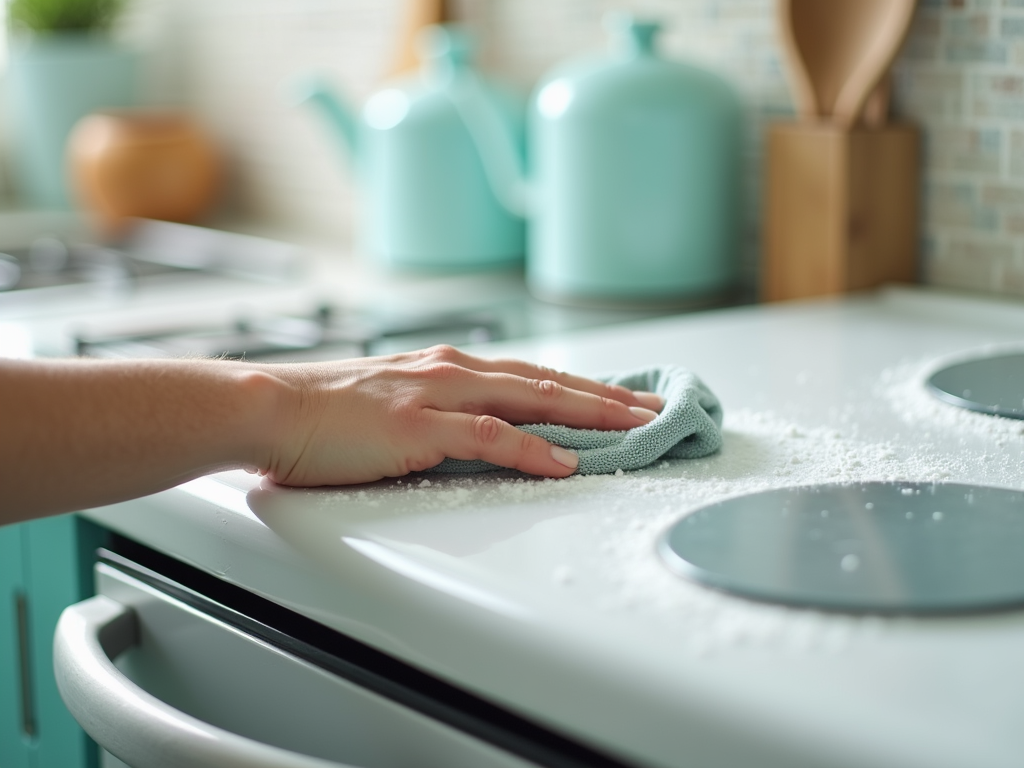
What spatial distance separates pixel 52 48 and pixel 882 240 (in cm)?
190

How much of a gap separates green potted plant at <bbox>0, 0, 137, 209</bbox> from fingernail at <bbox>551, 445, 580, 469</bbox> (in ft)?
7.08

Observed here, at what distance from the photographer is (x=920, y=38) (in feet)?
4.35

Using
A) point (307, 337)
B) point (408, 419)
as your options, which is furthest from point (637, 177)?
point (408, 419)

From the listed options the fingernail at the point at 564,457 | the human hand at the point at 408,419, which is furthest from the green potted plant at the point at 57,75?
the fingernail at the point at 564,457

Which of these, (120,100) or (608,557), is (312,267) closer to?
(120,100)

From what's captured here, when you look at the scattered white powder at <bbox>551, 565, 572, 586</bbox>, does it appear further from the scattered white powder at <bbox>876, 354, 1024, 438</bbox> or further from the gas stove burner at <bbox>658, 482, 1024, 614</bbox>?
the scattered white powder at <bbox>876, 354, 1024, 438</bbox>

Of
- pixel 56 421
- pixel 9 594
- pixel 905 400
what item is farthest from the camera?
pixel 9 594

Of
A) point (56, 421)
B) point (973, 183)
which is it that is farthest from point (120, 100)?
point (56, 421)

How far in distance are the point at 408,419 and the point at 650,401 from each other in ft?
0.61

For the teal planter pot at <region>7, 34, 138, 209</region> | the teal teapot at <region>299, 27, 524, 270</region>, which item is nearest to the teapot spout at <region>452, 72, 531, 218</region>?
the teal teapot at <region>299, 27, 524, 270</region>

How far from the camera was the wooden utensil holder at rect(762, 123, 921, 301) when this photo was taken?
1346 mm

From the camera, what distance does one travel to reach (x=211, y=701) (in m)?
0.78

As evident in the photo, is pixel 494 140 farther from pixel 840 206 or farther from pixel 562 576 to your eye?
pixel 562 576

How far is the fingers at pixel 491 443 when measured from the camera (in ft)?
2.38
